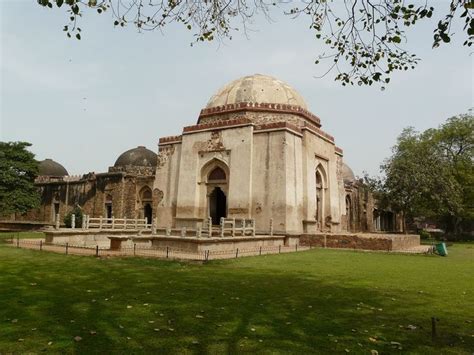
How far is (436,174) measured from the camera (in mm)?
23047

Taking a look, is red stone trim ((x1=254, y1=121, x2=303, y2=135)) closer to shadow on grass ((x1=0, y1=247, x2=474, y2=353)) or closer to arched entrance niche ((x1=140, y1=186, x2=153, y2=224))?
arched entrance niche ((x1=140, y1=186, x2=153, y2=224))

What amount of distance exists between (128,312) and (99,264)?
482 centimetres

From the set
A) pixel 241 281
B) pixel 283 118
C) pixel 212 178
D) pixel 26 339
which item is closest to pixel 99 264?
pixel 241 281

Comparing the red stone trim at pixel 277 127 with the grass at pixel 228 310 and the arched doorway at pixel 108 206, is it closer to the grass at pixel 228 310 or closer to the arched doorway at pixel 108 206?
the grass at pixel 228 310

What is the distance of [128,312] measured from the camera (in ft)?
14.6

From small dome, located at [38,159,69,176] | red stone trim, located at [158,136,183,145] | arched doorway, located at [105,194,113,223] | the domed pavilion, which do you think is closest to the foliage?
the domed pavilion

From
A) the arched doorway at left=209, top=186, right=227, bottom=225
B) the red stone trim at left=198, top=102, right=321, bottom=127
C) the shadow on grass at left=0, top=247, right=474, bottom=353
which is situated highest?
the red stone trim at left=198, top=102, right=321, bottom=127

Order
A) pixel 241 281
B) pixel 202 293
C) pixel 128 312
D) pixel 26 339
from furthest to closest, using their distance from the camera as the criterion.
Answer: pixel 241 281, pixel 202 293, pixel 128 312, pixel 26 339

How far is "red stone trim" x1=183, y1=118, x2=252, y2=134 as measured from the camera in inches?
699

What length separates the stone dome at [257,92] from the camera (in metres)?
19.8

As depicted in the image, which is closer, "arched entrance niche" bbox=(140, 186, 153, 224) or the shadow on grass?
the shadow on grass

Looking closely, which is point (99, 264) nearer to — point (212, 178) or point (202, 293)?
point (202, 293)

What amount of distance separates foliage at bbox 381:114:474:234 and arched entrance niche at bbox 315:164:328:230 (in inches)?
236

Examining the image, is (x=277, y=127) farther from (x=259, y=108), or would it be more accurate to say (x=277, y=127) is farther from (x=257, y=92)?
(x=257, y=92)
